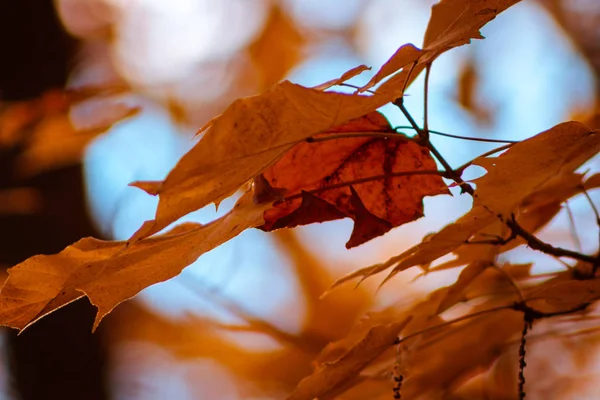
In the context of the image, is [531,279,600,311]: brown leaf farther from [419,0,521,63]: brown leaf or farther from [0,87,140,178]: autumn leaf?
[0,87,140,178]: autumn leaf

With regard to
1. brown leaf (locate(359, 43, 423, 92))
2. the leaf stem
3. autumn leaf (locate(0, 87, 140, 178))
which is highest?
autumn leaf (locate(0, 87, 140, 178))

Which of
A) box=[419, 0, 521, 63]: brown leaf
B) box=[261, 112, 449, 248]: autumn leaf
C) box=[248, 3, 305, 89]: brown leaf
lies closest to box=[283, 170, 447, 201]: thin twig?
box=[261, 112, 449, 248]: autumn leaf

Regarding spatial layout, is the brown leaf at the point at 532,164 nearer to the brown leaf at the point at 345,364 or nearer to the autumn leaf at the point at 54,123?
the brown leaf at the point at 345,364

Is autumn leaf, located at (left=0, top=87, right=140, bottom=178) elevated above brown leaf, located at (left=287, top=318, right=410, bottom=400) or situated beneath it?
elevated above

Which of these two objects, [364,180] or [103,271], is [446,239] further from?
[103,271]

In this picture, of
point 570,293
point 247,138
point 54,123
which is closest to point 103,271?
point 247,138

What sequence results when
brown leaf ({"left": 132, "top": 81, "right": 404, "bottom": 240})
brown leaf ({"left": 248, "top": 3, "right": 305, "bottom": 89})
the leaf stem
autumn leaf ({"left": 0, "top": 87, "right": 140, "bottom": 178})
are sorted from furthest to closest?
brown leaf ({"left": 248, "top": 3, "right": 305, "bottom": 89}) < autumn leaf ({"left": 0, "top": 87, "right": 140, "bottom": 178}) < the leaf stem < brown leaf ({"left": 132, "top": 81, "right": 404, "bottom": 240})

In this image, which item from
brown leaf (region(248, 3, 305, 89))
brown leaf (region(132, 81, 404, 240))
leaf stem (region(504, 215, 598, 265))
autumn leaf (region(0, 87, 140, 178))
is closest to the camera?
brown leaf (region(132, 81, 404, 240))

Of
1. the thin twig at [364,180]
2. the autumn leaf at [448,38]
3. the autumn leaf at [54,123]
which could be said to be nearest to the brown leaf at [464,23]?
the autumn leaf at [448,38]
